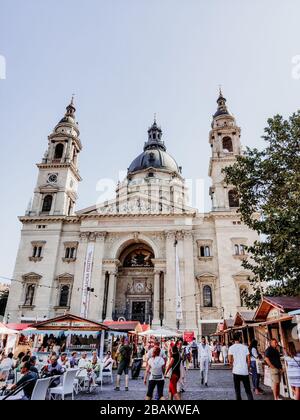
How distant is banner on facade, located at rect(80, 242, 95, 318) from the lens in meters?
29.4

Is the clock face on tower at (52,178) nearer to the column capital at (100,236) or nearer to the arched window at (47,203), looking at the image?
the arched window at (47,203)

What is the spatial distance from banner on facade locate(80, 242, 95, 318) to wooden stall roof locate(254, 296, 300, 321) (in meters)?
21.0

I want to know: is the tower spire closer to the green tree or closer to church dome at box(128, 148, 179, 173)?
church dome at box(128, 148, 179, 173)

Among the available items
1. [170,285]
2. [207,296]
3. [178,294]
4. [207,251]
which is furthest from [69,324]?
[207,251]

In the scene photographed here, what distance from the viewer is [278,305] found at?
960 cm

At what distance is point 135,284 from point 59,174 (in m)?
17.2

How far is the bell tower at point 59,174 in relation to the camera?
119ft

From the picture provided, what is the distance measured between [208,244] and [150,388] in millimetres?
27070

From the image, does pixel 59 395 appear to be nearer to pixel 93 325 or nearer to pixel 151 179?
pixel 93 325

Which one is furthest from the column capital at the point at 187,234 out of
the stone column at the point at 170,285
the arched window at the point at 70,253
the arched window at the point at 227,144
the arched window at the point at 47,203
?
the arched window at the point at 47,203

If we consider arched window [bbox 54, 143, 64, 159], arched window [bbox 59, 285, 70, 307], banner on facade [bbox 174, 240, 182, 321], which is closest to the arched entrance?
banner on facade [bbox 174, 240, 182, 321]

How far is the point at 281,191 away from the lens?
48.4 ft

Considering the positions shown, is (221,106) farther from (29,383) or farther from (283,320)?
(29,383)
